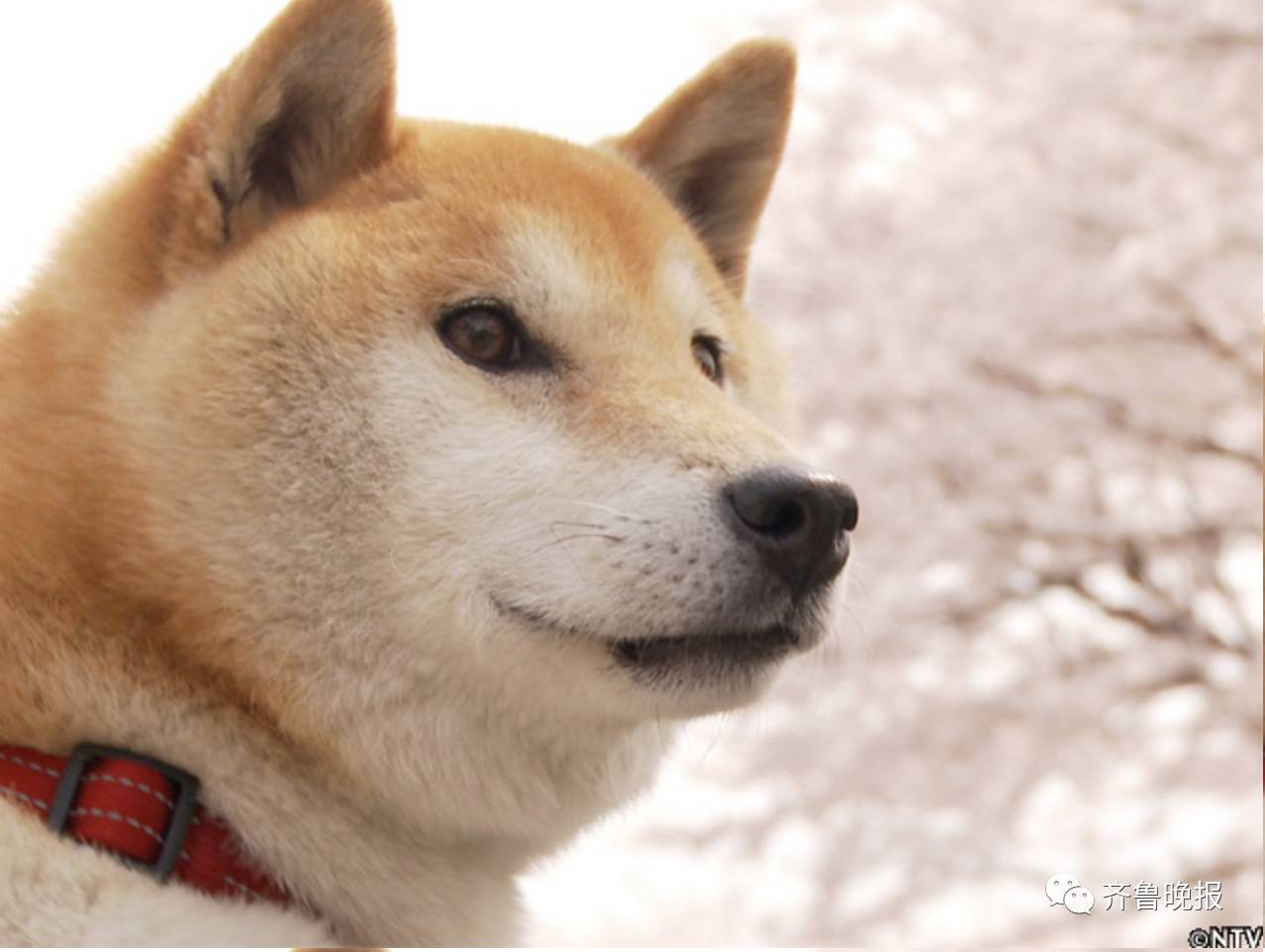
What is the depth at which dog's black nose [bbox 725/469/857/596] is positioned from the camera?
1623 millimetres

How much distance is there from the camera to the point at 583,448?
5.64ft

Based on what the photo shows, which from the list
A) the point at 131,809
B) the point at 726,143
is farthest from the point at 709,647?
the point at 726,143

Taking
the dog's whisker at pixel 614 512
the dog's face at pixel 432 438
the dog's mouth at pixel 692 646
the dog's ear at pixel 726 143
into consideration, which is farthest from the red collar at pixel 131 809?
the dog's ear at pixel 726 143

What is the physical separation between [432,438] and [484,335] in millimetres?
180

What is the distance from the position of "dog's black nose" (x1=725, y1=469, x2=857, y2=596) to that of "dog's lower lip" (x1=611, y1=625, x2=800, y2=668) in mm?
80

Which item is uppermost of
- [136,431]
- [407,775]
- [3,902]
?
[136,431]

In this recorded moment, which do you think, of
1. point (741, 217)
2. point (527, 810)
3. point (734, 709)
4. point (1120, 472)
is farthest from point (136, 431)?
point (1120, 472)

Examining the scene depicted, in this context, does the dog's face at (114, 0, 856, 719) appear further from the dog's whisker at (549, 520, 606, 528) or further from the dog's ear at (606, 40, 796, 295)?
the dog's ear at (606, 40, 796, 295)

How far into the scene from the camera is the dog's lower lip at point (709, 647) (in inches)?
66.2

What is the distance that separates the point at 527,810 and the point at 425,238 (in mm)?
771

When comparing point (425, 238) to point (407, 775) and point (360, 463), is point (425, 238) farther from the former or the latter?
point (407, 775)

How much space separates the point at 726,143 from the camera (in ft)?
8.36

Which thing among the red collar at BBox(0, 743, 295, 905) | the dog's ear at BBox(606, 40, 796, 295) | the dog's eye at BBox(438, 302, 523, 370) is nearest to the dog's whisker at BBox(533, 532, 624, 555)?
the dog's eye at BBox(438, 302, 523, 370)

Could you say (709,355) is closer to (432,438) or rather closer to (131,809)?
(432,438)
